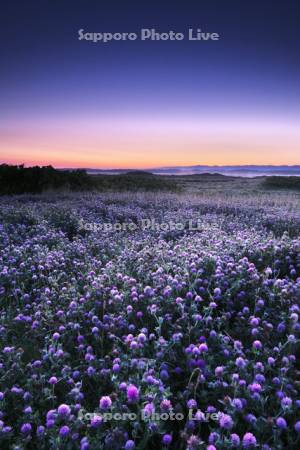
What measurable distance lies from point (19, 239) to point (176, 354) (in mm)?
5306

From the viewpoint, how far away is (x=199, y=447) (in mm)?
1976

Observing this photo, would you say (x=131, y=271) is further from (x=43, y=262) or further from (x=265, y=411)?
(x=265, y=411)

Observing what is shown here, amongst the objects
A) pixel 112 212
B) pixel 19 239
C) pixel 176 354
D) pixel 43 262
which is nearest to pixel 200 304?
pixel 176 354

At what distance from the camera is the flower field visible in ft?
7.06

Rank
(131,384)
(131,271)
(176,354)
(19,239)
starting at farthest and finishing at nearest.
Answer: (19,239)
(131,271)
(176,354)
(131,384)

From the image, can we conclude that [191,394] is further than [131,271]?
No

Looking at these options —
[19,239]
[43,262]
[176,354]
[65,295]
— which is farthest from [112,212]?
[176,354]

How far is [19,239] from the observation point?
7270 millimetres

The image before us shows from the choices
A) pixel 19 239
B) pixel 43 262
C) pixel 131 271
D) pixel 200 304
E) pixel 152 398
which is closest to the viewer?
pixel 152 398

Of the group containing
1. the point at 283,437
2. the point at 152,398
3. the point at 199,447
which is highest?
the point at 152,398

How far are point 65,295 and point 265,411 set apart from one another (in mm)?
2589

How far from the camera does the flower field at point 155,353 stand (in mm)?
2150

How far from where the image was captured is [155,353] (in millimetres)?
3010

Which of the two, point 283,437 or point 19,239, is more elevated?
point 19,239
